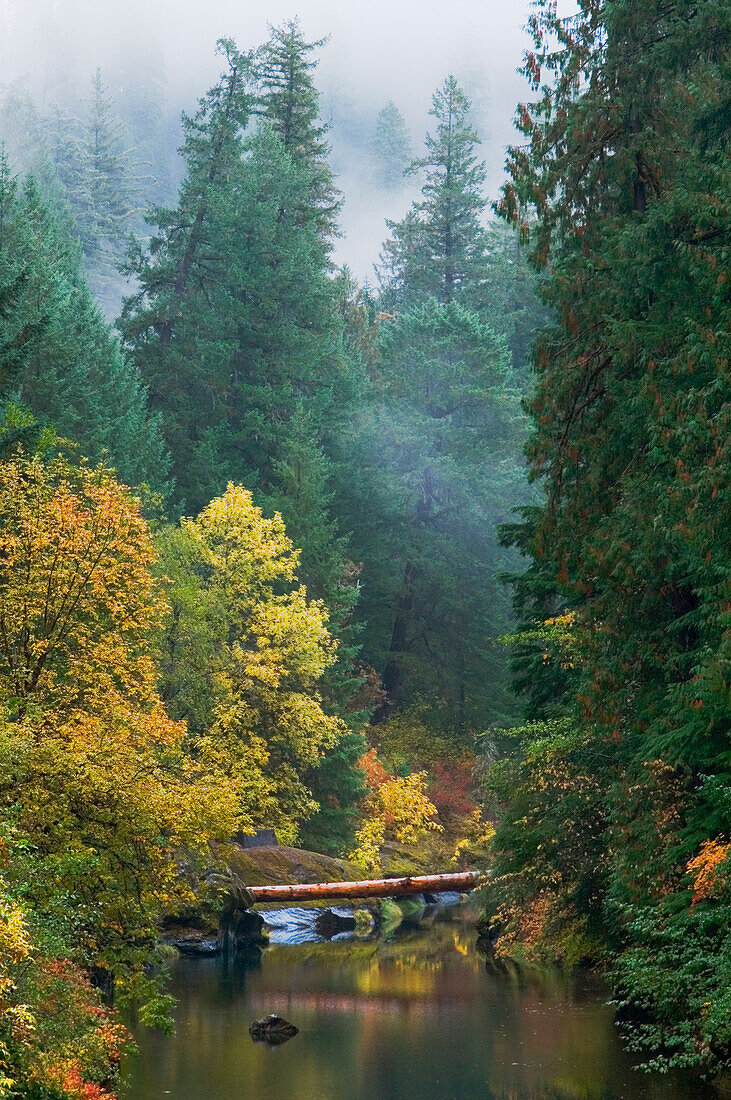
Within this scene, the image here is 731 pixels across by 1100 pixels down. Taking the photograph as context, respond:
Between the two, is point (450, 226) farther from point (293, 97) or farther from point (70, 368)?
point (70, 368)

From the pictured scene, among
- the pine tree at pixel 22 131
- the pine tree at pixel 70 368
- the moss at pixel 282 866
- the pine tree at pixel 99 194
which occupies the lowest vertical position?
the moss at pixel 282 866

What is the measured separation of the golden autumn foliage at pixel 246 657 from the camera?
36.0 meters

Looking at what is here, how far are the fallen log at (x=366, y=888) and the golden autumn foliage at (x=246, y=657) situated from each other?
68.0 inches

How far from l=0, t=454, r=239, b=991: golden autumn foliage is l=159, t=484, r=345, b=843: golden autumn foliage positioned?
8264 millimetres

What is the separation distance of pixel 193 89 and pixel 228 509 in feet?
517

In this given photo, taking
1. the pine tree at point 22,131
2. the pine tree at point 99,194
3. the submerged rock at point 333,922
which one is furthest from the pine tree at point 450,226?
the pine tree at point 22,131

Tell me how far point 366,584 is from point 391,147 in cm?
12961

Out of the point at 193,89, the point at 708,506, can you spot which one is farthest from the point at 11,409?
the point at 193,89

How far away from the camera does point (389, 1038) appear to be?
22.4 meters

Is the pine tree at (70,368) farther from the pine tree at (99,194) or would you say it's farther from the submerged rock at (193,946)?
the pine tree at (99,194)

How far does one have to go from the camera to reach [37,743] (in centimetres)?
1900

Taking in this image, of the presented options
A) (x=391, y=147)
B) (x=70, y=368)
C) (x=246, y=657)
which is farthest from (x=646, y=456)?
(x=391, y=147)

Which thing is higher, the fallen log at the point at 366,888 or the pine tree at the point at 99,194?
the pine tree at the point at 99,194

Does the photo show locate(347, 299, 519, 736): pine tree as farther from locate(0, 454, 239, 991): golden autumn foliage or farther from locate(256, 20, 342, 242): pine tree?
locate(0, 454, 239, 991): golden autumn foliage
